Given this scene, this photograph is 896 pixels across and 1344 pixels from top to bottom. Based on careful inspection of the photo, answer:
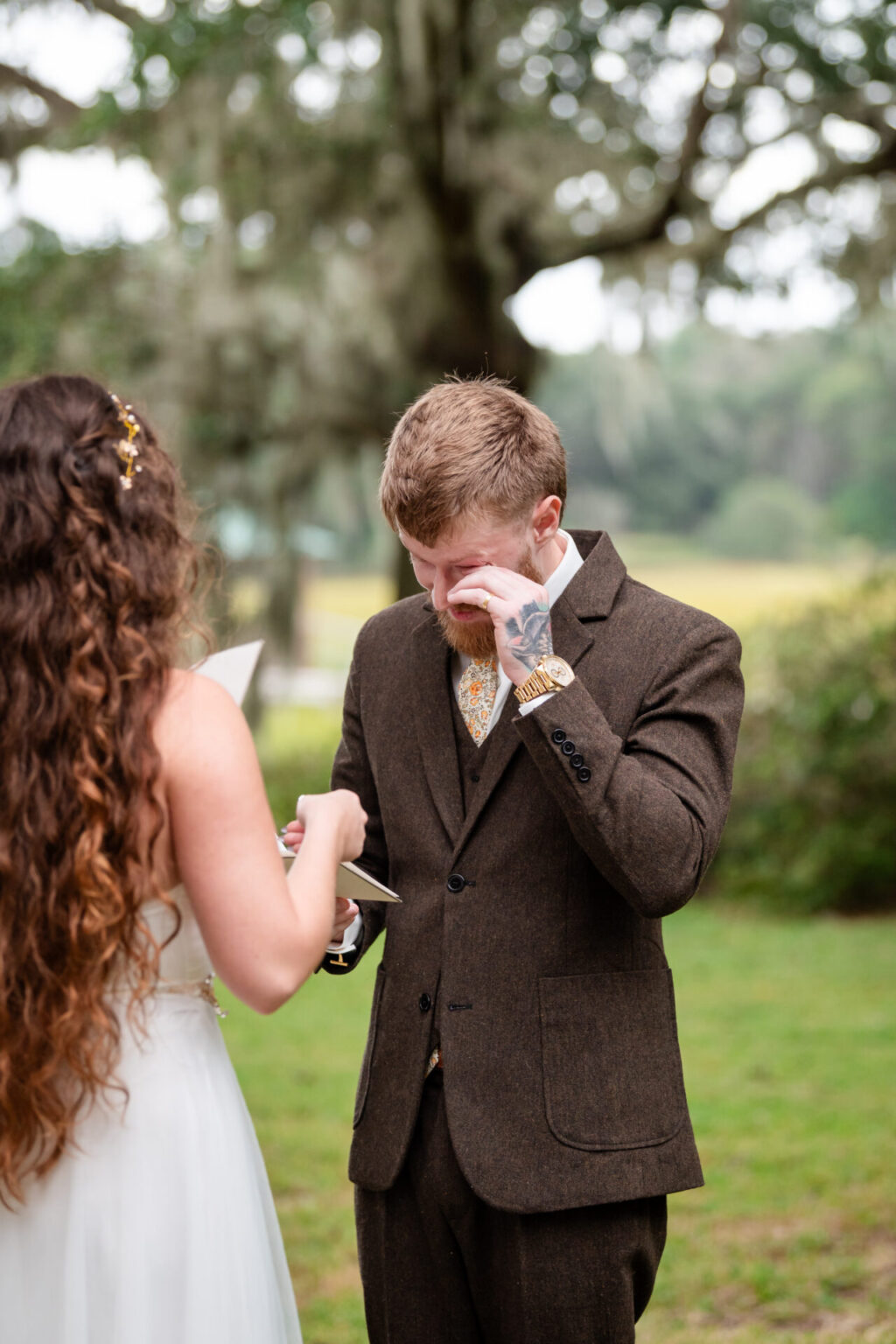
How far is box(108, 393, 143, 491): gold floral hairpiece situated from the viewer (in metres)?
1.74

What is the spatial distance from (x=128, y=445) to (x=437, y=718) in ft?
2.37

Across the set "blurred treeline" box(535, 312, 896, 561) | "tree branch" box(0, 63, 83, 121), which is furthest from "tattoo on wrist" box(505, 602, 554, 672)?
"blurred treeline" box(535, 312, 896, 561)

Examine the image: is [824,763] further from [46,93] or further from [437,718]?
[437,718]

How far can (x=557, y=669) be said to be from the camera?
1938mm

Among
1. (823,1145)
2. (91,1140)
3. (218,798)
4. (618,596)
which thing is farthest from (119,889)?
(823,1145)

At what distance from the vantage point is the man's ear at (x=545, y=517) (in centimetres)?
215

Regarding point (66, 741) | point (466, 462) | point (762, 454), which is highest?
point (762, 454)

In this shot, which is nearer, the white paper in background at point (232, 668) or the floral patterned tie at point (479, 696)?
the white paper in background at point (232, 668)

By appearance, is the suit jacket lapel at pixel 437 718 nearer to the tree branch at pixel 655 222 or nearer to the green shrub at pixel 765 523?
the tree branch at pixel 655 222

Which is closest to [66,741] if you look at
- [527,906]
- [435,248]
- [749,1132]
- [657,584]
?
[527,906]

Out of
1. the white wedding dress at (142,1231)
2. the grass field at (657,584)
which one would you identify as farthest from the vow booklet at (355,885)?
the grass field at (657,584)

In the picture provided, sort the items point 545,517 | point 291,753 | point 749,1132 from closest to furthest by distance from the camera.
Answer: point 545,517 < point 749,1132 < point 291,753

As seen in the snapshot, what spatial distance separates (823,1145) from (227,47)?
5907 millimetres

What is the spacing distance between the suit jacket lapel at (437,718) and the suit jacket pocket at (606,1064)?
311 millimetres
